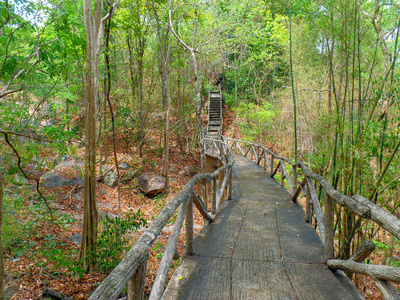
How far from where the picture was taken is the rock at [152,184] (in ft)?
39.9

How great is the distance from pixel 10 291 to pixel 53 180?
6208 millimetres

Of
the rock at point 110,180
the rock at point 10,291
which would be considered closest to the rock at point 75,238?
the rock at point 10,291

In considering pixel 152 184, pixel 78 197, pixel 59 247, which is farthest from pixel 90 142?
pixel 152 184

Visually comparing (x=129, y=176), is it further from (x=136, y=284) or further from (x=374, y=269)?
(x=374, y=269)

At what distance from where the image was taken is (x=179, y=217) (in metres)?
2.53

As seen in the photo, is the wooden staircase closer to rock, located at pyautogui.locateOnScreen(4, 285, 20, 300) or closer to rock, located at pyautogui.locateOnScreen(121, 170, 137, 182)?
rock, located at pyautogui.locateOnScreen(121, 170, 137, 182)

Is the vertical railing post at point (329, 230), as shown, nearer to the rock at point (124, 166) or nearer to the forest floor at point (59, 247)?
the forest floor at point (59, 247)

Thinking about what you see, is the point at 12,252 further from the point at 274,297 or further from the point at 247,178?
the point at 247,178

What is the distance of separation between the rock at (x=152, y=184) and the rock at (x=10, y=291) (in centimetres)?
771

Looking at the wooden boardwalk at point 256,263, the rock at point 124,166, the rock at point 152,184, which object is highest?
the wooden boardwalk at point 256,263

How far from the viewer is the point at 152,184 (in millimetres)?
12312

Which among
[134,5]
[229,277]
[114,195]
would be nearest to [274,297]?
[229,277]

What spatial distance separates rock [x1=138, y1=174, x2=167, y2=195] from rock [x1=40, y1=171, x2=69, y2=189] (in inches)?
133

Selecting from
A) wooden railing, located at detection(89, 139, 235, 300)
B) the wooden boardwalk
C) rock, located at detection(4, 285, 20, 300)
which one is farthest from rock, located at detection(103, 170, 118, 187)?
wooden railing, located at detection(89, 139, 235, 300)
